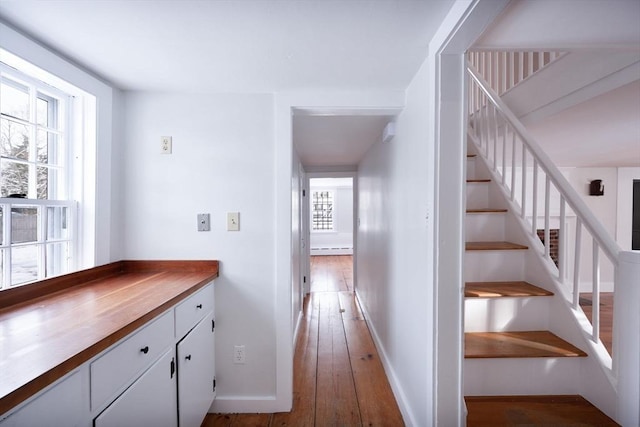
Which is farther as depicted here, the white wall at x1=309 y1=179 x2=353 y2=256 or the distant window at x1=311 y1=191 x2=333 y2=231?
the distant window at x1=311 y1=191 x2=333 y2=231

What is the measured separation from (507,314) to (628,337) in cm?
52

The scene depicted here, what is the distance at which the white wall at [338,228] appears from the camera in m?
8.36

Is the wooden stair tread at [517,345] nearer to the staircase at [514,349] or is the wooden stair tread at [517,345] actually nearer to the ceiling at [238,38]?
the staircase at [514,349]

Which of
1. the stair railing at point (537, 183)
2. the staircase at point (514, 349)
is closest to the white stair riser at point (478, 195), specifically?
the stair railing at point (537, 183)

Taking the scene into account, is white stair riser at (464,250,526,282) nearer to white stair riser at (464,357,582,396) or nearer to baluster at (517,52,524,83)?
white stair riser at (464,357,582,396)

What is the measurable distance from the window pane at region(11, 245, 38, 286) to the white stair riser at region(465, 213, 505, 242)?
266 centimetres

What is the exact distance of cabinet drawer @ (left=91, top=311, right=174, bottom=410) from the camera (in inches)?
33.8

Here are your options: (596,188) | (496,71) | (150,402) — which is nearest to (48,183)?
(150,402)

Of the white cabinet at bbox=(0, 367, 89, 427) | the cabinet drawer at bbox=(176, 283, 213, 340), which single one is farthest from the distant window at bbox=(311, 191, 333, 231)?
the white cabinet at bbox=(0, 367, 89, 427)

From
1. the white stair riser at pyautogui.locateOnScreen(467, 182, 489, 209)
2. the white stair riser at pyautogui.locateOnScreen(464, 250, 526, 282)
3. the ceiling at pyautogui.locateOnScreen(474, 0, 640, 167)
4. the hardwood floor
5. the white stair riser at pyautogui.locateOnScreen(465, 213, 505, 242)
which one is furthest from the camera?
the white stair riser at pyautogui.locateOnScreen(467, 182, 489, 209)

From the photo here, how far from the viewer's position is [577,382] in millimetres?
1518

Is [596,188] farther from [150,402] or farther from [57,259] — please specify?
[57,259]

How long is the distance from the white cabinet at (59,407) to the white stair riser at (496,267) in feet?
6.65

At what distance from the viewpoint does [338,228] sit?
27.8ft
